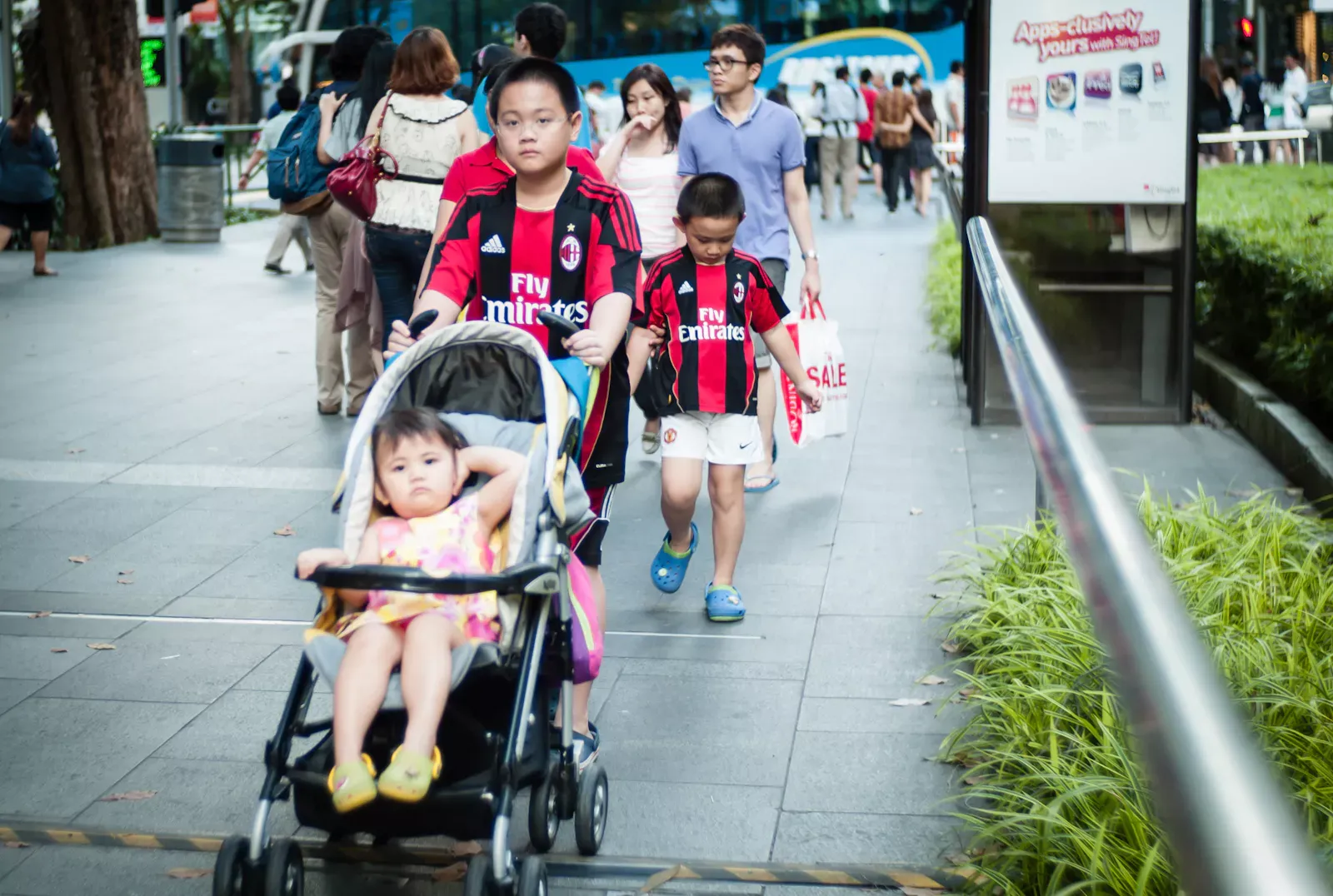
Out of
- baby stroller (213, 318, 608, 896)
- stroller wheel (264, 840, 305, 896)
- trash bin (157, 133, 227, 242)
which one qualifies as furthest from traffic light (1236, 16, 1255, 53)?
stroller wheel (264, 840, 305, 896)

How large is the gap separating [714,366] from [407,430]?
1.90 m

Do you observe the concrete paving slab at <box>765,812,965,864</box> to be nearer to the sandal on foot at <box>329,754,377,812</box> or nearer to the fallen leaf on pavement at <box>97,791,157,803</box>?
the sandal on foot at <box>329,754,377,812</box>

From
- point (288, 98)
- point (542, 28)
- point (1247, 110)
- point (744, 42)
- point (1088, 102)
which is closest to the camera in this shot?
point (542, 28)

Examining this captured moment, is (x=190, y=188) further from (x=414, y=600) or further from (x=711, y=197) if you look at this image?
(x=414, y=600)

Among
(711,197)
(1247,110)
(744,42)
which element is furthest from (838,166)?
(711,197)

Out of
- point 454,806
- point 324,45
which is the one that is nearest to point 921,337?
point 454,806

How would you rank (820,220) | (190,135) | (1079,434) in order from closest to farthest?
(1079,434)
(190,135)
(820,220)

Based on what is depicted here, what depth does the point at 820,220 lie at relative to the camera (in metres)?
22.5

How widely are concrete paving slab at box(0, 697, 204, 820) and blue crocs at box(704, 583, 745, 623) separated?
5.32 ft

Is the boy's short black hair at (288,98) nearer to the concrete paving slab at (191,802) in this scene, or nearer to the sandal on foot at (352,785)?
the concrete paving slab at (191,802)

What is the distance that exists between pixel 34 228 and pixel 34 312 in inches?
113

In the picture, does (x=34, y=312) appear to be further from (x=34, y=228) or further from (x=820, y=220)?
(x=820, y=220)

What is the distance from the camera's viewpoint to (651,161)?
281 inches

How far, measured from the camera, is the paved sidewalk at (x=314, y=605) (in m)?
3.83
